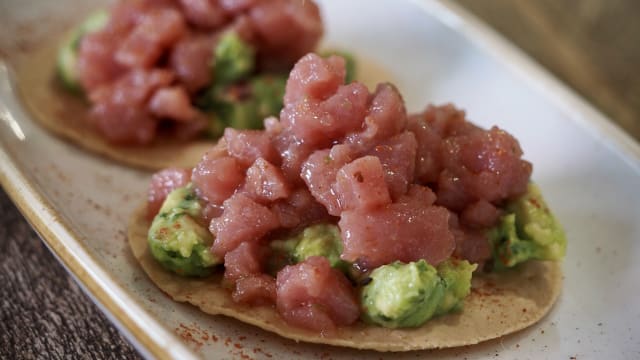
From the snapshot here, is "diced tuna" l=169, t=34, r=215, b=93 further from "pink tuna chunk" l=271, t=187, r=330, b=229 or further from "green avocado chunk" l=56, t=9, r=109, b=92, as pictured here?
"pink tuna chunk" l=271, t=187, r=330, b=229

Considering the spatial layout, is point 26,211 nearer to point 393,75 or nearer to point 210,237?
point 210,237

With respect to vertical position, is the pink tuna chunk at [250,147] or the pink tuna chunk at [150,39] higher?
the pink tuna chunk at [250,147]

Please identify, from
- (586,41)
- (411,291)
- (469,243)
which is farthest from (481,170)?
(586,41)

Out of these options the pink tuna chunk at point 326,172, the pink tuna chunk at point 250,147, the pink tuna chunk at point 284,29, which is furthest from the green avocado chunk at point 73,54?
the pink tuna chunk at point 326,172

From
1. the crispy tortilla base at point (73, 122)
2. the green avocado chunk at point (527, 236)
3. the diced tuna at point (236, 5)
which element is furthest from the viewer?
Result: the diced tuna at point (236, 5)

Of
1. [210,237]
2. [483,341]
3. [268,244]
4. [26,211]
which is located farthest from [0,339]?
[483,341]

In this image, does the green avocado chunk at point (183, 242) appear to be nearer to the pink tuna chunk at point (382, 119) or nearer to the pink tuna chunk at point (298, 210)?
the pink tuna chunk at point (298, 210)
